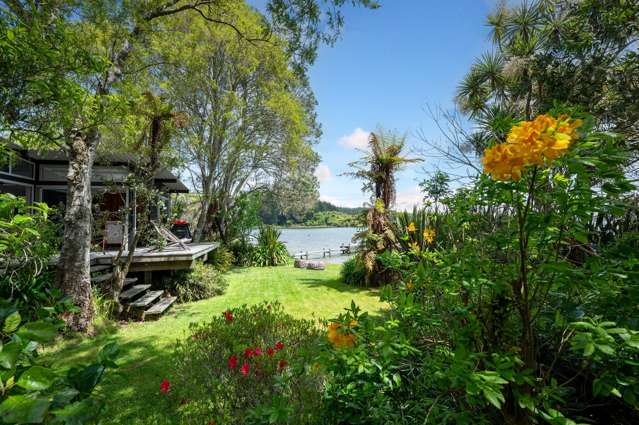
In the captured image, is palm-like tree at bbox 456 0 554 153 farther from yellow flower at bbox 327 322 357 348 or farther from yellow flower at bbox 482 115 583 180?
yellow flower at bbox 327 322 357 348

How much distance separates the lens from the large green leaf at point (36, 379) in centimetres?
59

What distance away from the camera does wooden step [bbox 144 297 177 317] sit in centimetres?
596

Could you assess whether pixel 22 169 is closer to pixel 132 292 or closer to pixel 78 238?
pixel 132 292

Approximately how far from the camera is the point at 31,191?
1009cm

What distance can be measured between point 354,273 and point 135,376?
652 cm

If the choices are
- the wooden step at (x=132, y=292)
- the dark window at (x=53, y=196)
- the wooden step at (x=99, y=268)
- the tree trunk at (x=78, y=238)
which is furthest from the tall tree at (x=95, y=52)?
the dark window at (x=53, y=196)

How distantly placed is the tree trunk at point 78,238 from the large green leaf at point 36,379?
5.41 meters

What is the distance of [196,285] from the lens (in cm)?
801

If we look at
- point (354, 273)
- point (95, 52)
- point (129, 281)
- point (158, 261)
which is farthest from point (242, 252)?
point (95, 52)

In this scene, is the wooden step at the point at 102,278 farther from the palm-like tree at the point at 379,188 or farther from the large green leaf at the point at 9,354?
the large green leaf at the point at 9,354

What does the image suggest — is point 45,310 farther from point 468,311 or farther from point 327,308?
point 327,308

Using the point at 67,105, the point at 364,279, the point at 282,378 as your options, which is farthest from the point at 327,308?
the point at 67,105

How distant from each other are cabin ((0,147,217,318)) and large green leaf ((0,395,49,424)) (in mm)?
5239

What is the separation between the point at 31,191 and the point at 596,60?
49.8ft
